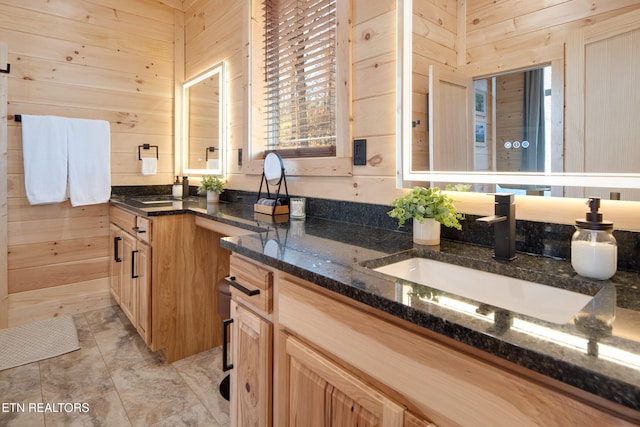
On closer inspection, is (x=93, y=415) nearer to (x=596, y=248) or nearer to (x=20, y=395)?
(x=20, y=395)

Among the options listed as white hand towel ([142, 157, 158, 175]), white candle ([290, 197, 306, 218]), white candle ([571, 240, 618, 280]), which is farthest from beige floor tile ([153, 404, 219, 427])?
white hand towel ([142, 157, 158, 175])

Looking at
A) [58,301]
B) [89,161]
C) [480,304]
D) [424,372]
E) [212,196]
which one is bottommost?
[58,301]

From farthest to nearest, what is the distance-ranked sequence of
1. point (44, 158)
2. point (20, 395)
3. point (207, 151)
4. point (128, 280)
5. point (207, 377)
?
point (207, 151) → point (44, 158) → point (128, 280) → point (207, 377) → point (20, 395)

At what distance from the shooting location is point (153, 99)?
123 inches

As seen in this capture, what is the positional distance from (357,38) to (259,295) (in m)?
1.19

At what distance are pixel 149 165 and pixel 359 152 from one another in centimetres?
220

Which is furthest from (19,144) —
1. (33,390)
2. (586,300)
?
(586,300)

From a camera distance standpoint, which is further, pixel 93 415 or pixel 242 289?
pixel 93 415

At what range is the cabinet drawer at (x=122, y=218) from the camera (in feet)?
7.78

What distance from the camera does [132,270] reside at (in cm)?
229

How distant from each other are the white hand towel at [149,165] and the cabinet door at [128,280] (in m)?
0.75

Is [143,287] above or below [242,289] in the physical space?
below

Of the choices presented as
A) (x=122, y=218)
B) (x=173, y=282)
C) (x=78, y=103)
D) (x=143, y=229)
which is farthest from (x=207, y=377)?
(x=78, y=103)

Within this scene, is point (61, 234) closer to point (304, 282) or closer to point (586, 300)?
point (304, 282)
